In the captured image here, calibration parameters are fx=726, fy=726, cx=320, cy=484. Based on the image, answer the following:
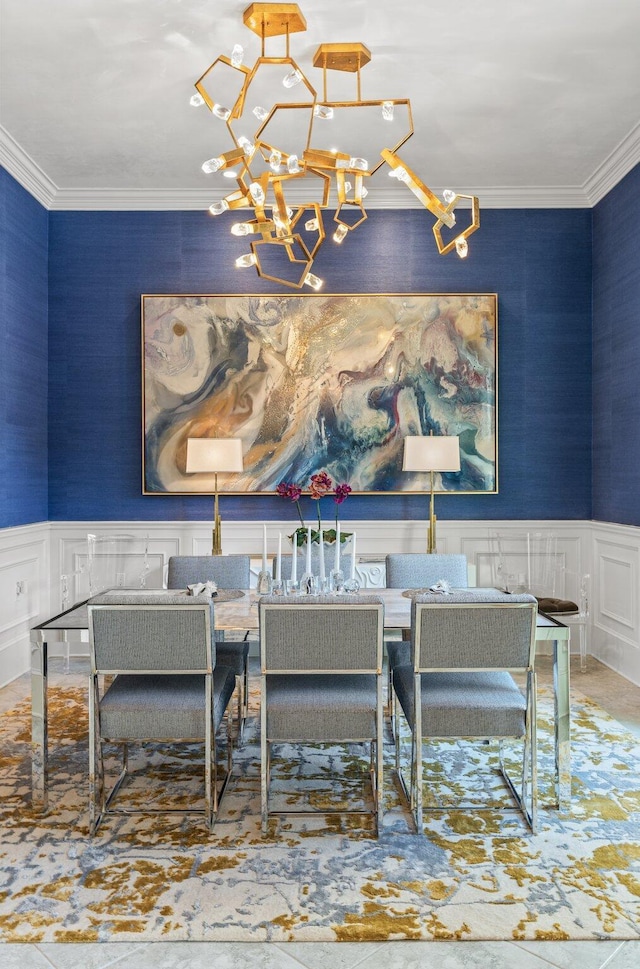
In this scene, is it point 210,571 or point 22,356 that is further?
point 22,356

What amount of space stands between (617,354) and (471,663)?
2922 millimetres

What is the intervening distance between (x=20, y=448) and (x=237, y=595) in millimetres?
2183

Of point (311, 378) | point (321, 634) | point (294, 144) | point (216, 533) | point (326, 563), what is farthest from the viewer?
point (311, 378)

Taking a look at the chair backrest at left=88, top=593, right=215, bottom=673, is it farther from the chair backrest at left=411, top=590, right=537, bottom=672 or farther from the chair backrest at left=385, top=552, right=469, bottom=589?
the chair backrest at left=385, top=552, right=469, bottom=589

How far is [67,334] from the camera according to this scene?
5.11 m

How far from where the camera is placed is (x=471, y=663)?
8.31 ft

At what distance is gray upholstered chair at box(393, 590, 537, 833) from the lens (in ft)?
8.21

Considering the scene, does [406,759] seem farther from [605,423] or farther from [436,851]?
[605,423]

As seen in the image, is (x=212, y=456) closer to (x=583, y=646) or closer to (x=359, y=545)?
(x=359, y=545)

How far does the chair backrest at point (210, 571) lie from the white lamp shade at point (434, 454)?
4.69 feet

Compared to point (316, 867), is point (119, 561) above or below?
above

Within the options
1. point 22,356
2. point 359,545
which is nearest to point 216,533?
point 359,545

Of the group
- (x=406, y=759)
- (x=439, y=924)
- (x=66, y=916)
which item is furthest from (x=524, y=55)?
(x=66, y=916)

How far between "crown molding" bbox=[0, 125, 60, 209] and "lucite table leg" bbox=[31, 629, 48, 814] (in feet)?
9.91
